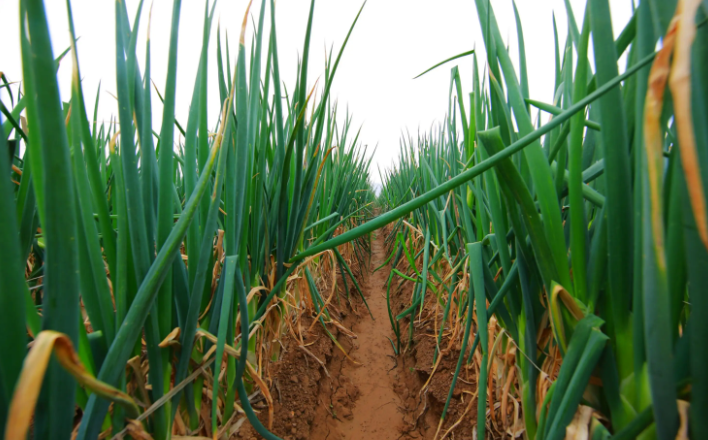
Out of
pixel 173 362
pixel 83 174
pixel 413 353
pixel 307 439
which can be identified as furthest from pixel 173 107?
pixel 413 353

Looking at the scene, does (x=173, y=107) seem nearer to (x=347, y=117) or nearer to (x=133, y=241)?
(x=133, y=241)

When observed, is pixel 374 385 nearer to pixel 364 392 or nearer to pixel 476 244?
pixel 364 392

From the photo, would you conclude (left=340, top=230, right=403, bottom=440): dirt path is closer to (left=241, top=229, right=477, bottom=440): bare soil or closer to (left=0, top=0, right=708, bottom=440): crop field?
(left=241, top=229, right=477, bottom=440): bare soil

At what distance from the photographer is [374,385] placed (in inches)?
51.5

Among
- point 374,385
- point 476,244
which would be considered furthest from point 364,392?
point 476,244

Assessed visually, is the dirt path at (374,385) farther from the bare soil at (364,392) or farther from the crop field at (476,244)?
the crop field at (476,244)

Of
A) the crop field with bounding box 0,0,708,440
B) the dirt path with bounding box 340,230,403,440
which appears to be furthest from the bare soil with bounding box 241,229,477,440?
the crop field with bounding box 0,0,708,440

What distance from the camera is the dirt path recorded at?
3.47 ft

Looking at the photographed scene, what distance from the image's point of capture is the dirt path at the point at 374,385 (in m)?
1.06

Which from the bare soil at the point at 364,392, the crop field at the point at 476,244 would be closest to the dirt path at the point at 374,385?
the bare soil at the point at 364,392

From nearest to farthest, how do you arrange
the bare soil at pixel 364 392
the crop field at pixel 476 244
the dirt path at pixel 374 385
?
1. the crop field at pixel 476 244
2. the bare soil at pixel 364 392
3. the dirt path at pixel 374 385

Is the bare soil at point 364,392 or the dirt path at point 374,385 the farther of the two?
the dirt path at point 374,385

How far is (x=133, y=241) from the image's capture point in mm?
417

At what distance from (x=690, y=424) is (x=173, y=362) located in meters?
0.63
